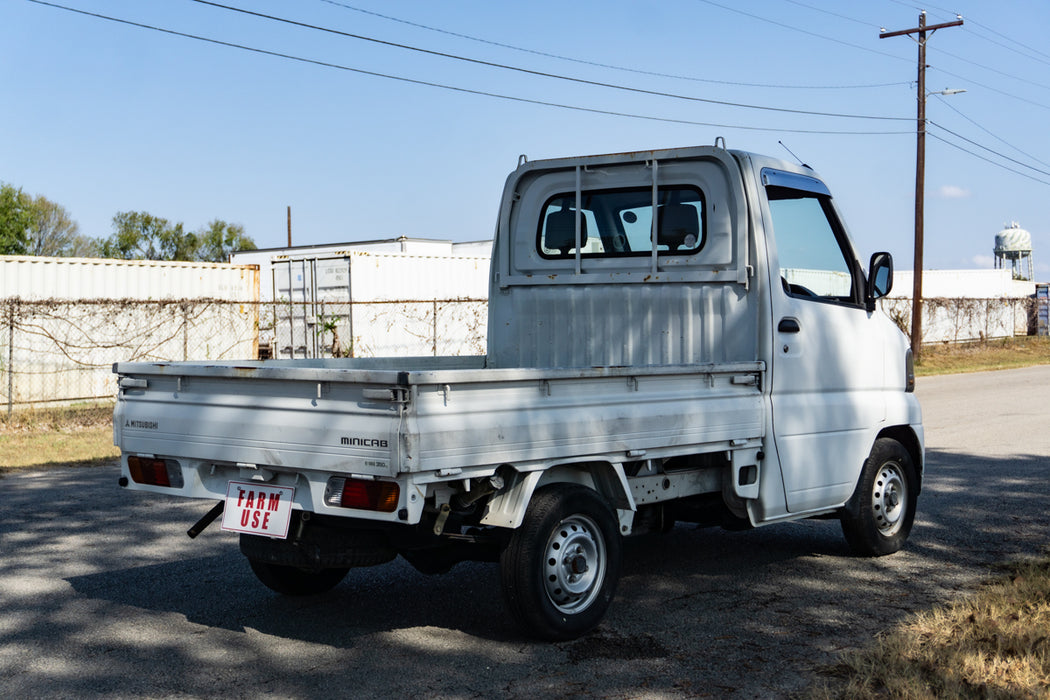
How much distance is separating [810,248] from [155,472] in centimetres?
401

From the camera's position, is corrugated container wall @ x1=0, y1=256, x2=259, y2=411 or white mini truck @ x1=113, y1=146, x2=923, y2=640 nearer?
white mini truck @ x1=113, y1=146, x2=923, y2=640

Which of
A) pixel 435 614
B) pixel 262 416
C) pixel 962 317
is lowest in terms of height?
pixel 435 614

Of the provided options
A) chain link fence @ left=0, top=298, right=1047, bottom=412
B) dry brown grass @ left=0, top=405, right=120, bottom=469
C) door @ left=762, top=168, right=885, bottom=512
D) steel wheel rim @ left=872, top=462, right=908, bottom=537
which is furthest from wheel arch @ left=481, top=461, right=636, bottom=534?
dry brown grass @ left=0, top=405, right=120, bottom=469

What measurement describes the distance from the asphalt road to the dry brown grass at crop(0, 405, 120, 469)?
298cm

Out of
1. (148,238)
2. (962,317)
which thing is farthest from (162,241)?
(962,317)

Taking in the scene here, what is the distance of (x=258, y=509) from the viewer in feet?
16.3

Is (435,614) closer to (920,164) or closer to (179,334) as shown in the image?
(179,334)

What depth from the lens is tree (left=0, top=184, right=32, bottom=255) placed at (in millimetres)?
56406

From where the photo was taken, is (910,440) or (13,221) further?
(13,221)

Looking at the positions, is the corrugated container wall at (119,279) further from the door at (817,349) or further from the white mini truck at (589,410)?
the door at (817,349)

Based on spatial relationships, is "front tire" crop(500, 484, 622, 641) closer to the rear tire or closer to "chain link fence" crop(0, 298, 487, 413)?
the rear tire

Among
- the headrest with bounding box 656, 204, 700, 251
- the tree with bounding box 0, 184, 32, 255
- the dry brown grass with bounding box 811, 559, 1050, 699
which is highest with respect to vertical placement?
the tree with bounding box 0, 184, 32, 255

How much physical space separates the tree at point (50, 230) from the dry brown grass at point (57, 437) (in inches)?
1877

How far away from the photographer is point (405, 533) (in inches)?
199
